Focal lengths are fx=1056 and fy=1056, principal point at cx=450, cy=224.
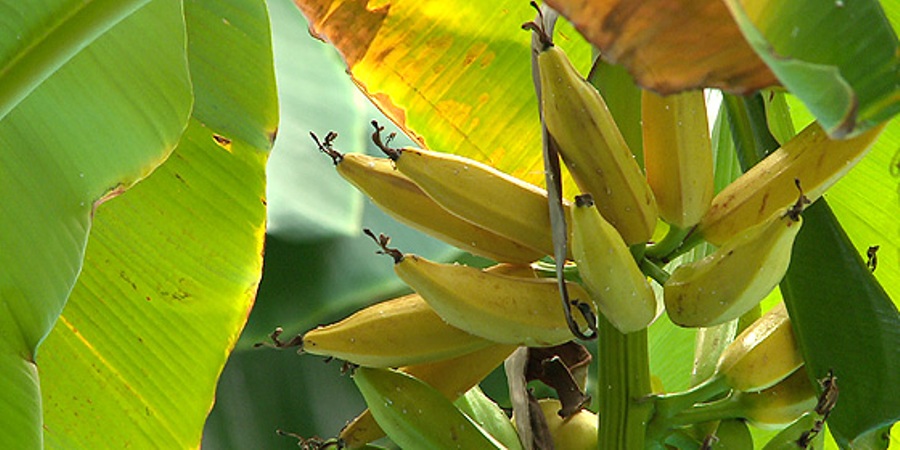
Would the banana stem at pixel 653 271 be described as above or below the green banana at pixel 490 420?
above

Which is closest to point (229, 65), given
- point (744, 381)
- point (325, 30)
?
point (325, 30)

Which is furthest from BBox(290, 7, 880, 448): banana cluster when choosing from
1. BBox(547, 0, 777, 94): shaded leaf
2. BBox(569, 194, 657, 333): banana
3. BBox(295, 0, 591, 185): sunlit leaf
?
Answer: BBox(295, 0, 591, 185): sunlit leaf

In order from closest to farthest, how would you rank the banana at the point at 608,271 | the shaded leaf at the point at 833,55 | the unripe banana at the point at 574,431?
1. the shaded leaf at the point at 833,55
2. the banana at the point at 608,271
3. the unripe banana at the point at 574,431

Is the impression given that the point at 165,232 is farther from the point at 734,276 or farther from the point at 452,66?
the point at 734,276

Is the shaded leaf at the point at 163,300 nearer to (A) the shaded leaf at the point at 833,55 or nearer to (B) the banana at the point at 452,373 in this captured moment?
(B) the banana at the point at 452,373

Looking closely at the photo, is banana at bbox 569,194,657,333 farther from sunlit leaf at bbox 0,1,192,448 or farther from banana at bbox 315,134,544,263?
sunlit leaf at bbox 0,1,192,448

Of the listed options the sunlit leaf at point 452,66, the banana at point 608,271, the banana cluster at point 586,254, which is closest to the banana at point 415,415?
the banana cluster at point 586,254

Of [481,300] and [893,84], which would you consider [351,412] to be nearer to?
[481,300]

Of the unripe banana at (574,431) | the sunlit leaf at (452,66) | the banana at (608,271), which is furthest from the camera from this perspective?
the sunlit leaf at (452,66)
